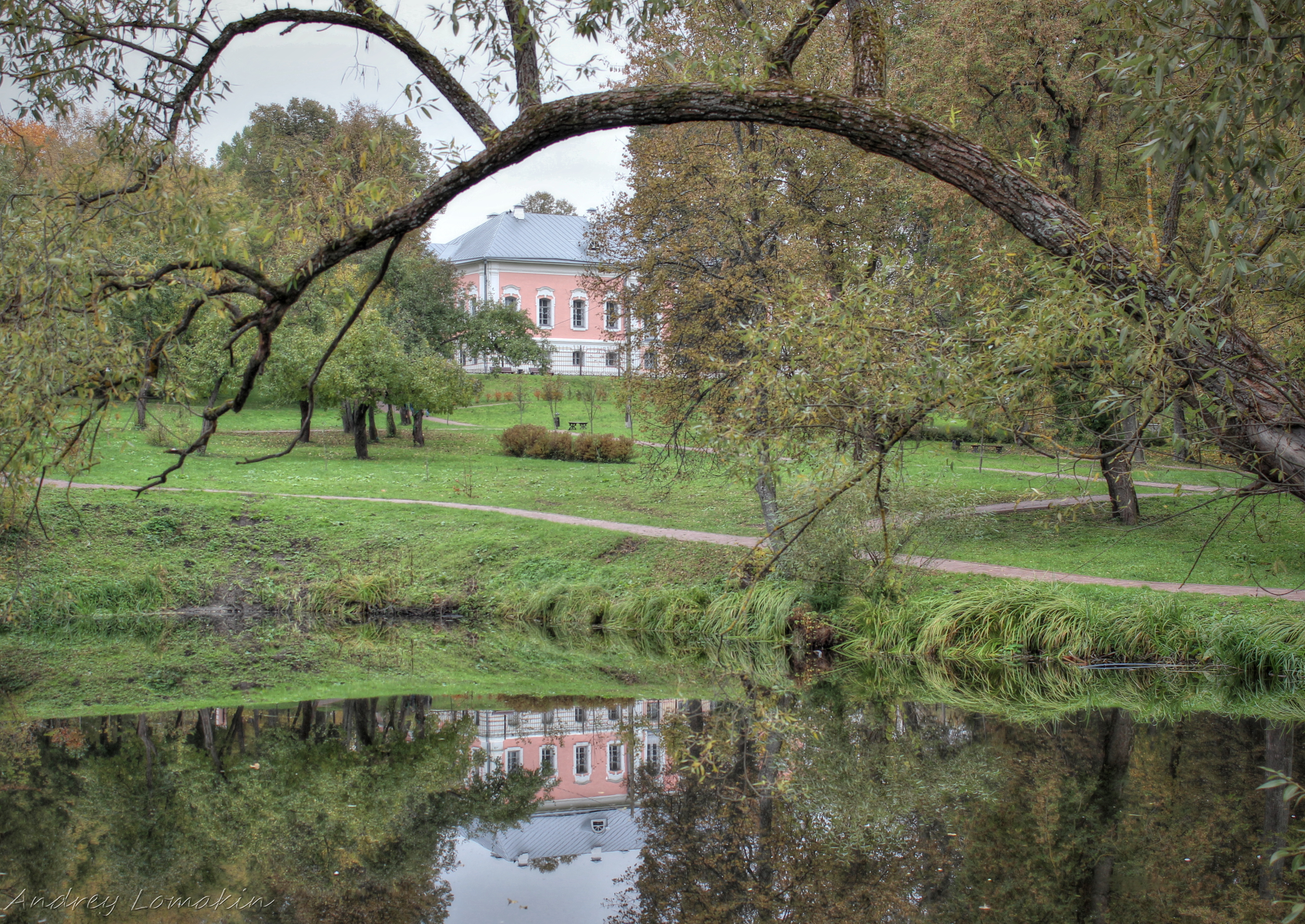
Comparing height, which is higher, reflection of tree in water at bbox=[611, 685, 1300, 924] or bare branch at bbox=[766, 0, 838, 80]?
bare branch at bbox=[766, 0, 838, 80]

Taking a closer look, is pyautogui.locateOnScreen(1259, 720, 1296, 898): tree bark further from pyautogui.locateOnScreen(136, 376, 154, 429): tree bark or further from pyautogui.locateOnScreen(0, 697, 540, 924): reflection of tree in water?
pyautogui.locateOnScreen(136, 376, 154, 429): tree bark

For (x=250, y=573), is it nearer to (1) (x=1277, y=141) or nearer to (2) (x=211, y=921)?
(2) (x=211, y=921)

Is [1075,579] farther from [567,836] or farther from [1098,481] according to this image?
[1098,481]

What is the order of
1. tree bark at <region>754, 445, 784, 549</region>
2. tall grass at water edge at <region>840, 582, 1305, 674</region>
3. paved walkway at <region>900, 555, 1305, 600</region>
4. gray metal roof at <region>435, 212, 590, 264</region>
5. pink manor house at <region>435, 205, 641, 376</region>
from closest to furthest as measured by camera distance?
tree bark at <region>754, 445, 784, 549</region> < tall grass at water edge at <region>840, 582, 1305, 674</region> < paved walkway at <region>900, 555, 1305, 600</region> < pink manor house at <region>435, 205, 641, 376</region> < gray metal roof at <region>435, 212, 590, 264</region>

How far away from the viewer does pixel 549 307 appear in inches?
1834

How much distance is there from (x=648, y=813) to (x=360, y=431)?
779 inches

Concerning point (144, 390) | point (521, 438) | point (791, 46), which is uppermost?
point (791, 46)

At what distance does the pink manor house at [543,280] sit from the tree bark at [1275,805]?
36.7m

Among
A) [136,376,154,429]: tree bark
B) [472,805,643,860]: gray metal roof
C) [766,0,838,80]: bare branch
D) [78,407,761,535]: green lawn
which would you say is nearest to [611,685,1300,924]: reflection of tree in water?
[472,805,643,860]: gray metal roof

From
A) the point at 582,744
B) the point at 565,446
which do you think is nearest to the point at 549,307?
the point at 565,446

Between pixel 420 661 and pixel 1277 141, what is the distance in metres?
10.5

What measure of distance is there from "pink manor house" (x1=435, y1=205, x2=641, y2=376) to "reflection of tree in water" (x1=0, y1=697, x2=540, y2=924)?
1388 inches

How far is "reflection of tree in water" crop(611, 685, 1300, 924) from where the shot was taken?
208 inches

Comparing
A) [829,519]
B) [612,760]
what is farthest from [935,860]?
[829,519]
